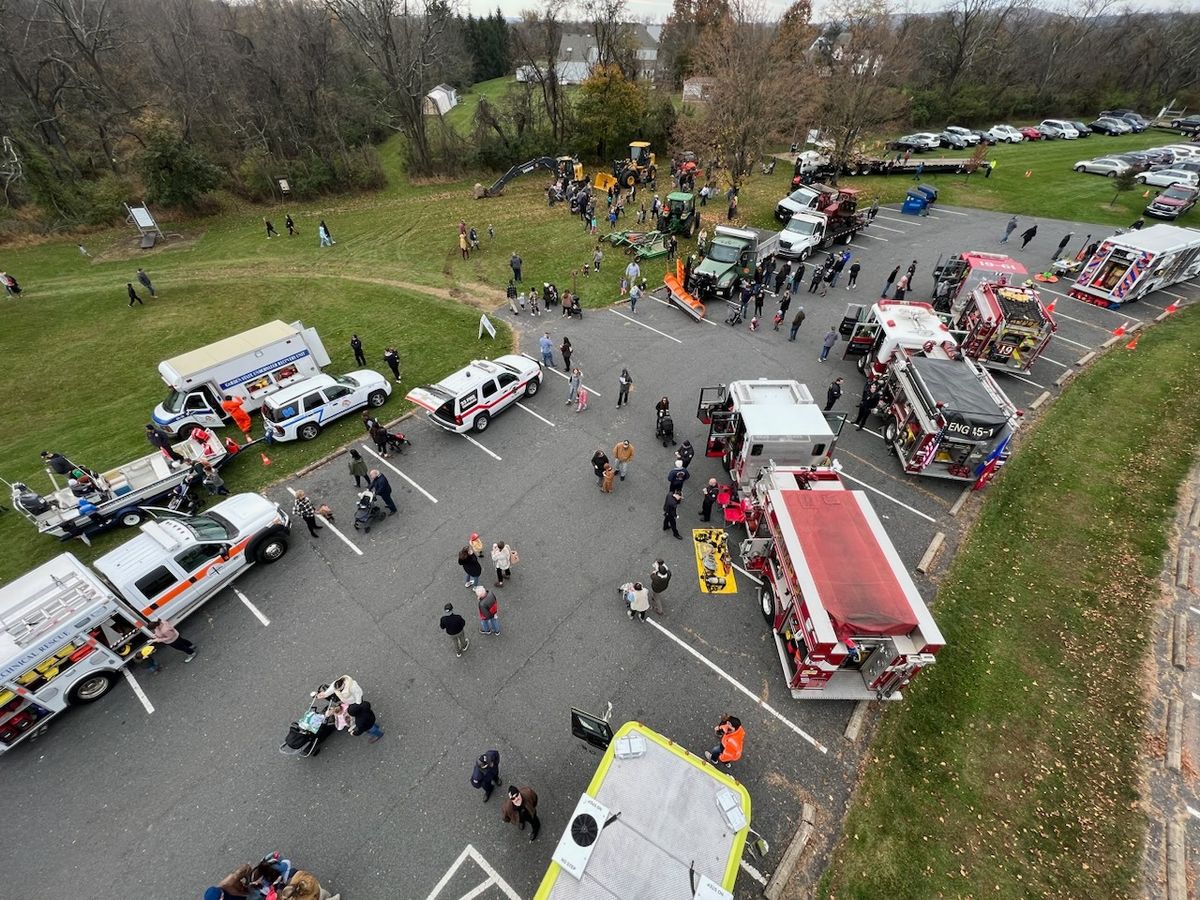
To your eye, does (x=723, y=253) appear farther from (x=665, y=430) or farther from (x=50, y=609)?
(x=50, y=609)

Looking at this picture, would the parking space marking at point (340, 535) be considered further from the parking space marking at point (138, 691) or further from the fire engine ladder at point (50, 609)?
the parking space marking at point (138, 691)

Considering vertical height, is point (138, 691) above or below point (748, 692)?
below

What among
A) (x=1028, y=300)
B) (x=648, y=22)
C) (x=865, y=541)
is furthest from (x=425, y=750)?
(x=648, y=22)

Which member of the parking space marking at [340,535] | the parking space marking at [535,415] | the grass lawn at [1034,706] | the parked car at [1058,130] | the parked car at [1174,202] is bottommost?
the parking space marking at [340,535]

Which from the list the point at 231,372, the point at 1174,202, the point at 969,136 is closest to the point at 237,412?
the point at 231,372

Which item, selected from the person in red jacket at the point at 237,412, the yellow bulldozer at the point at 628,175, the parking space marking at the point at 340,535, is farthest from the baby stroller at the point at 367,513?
the yellow bulldozer at the point at 628,175

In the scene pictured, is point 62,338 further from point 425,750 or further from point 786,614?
point 786,614

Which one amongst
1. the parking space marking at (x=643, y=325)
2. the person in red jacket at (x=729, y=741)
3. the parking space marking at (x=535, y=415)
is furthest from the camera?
the parking space marking at (x=643, y=325)
